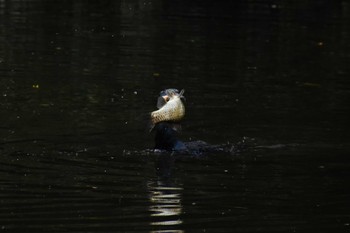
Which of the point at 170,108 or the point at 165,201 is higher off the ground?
the point at 170,108

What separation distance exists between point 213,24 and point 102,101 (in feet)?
45.6

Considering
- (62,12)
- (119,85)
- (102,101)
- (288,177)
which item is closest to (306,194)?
(288,177)

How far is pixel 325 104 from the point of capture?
1791cm

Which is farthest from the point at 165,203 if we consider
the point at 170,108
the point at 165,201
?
the point at 170,108

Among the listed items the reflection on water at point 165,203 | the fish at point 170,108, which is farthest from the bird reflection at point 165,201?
the fish at point 170,108

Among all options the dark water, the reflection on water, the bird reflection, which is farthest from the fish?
the reflection on water

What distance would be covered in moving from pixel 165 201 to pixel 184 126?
4.71 m

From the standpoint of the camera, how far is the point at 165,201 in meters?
11.2

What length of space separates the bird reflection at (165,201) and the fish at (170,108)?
93 cm

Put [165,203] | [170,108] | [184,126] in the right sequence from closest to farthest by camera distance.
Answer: [165,203] → [170,108] → [184,126]

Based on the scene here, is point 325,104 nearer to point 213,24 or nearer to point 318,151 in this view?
point 318,151

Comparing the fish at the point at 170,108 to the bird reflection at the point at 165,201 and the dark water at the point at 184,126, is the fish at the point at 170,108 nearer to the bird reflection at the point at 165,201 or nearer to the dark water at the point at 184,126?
the dark water at the point at 184,126

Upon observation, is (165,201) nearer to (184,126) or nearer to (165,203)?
(165,203)

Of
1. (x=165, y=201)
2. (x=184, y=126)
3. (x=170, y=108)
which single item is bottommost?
(x=184, y=126)
